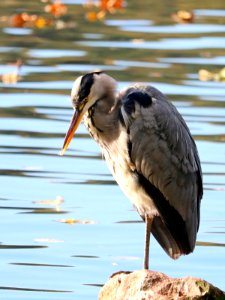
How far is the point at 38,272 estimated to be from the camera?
10.1m

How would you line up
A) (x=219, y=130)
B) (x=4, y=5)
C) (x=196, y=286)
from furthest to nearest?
(x=4, y=5) < (x=219, y=130) < (x=196, y=286)

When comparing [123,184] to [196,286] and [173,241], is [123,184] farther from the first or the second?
[196,286]

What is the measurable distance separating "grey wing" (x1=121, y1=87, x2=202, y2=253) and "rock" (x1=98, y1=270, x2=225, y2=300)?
1002 mm

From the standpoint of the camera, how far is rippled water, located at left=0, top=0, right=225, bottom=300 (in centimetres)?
1037

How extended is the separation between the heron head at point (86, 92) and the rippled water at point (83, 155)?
1.34 m

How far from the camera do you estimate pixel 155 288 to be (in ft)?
27.0

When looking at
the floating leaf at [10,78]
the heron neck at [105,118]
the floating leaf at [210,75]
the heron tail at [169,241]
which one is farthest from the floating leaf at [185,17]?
the heron neck at [105,118]

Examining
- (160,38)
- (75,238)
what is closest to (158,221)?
(75,238)

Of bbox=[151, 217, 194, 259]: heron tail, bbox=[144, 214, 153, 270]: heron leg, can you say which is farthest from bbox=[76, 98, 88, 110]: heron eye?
bbox=[151, 217, 194, 259]: heron tail

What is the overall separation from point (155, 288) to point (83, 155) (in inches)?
223

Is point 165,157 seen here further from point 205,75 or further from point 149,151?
→ point 205,75

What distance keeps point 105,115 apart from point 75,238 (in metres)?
2.04

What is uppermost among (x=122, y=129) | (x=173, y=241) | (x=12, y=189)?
(x=122, y=129)

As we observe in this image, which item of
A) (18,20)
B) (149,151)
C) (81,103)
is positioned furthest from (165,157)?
(18,20)
